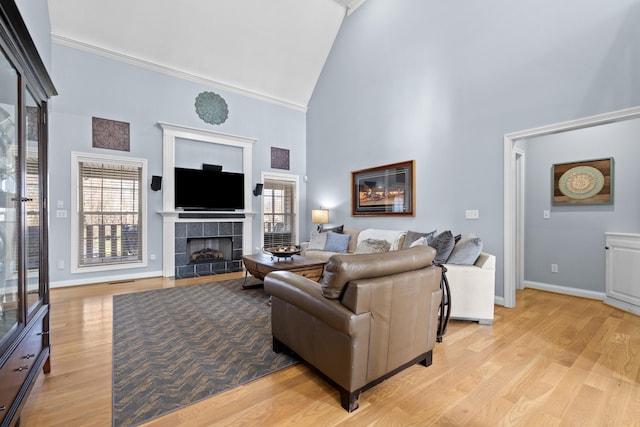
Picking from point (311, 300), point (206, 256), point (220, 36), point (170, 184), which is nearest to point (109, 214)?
point (170, 184)

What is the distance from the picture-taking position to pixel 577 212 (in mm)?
4055

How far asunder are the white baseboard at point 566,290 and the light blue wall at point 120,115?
5.23 meters

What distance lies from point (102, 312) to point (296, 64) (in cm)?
591

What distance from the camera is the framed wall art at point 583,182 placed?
3.80 meters

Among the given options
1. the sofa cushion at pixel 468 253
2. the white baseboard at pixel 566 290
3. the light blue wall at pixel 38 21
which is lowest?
the white baseboard at pixel 566 290

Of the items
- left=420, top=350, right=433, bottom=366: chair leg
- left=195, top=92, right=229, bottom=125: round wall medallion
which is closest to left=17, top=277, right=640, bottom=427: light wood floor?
left=420, top=350, right=433, bottom=366: chair leg

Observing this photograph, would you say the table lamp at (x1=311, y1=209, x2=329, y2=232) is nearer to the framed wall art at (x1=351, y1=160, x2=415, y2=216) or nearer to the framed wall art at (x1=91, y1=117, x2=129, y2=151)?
the framed wall art at (x1=351, y1=160, x2=415, y2=216)

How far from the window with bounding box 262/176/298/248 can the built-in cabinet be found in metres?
4.95

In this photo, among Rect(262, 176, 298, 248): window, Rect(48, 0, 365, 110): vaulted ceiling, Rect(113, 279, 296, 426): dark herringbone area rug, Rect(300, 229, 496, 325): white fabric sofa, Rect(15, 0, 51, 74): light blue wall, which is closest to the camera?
Rect(113, 279, 296, 426): dark herringbone area rug

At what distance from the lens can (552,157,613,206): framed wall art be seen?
3805mm

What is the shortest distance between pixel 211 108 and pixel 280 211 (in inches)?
107

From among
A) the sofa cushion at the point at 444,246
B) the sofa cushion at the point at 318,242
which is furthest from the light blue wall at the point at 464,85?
the sofa cushion at the point at 444,246

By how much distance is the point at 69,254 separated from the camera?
4586mm

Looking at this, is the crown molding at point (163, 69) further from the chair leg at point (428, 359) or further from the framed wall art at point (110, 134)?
the chair leg at point (428, 359)
